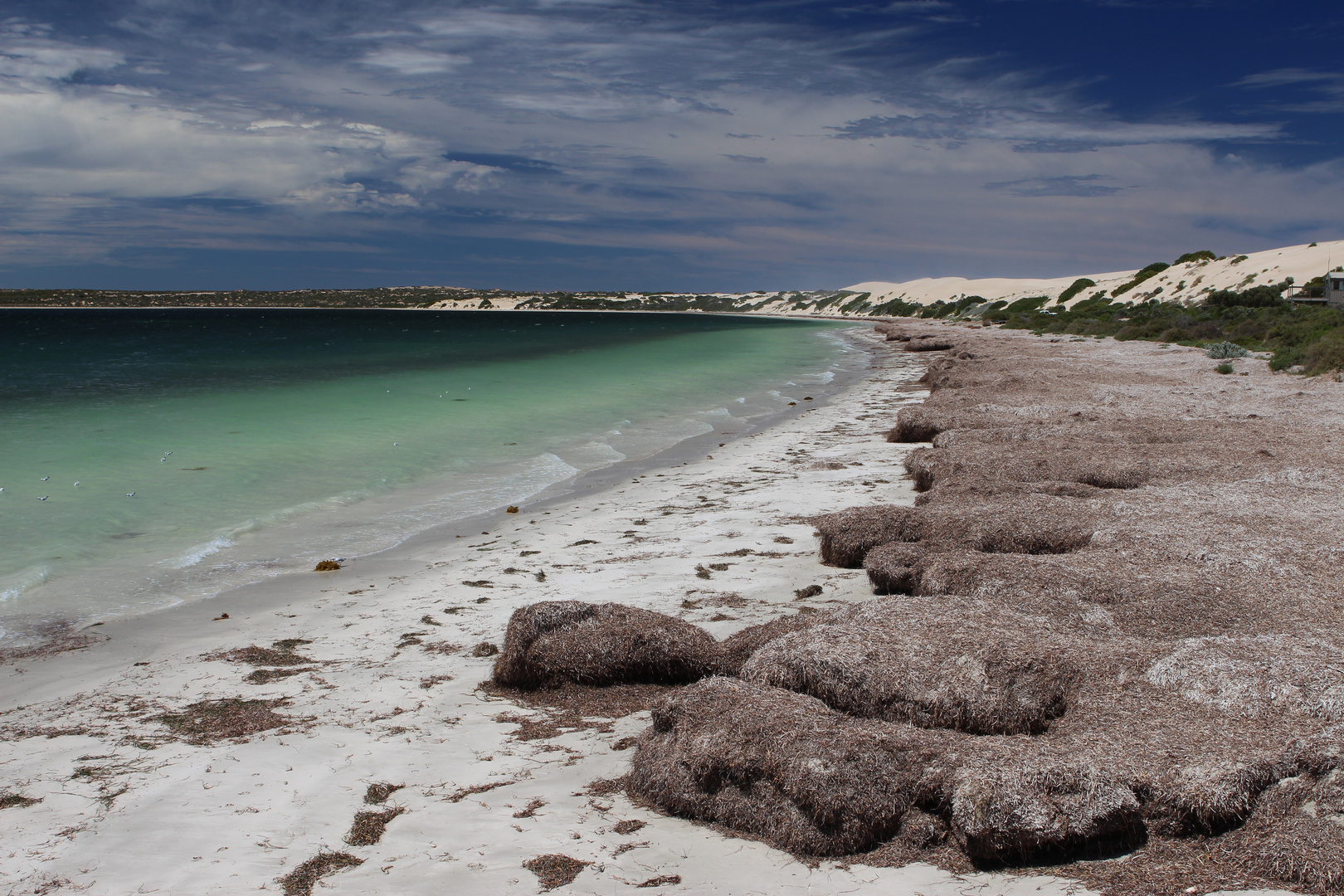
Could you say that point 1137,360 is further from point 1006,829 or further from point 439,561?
point 1006,829

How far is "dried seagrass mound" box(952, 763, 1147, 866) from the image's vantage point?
10.7 feet

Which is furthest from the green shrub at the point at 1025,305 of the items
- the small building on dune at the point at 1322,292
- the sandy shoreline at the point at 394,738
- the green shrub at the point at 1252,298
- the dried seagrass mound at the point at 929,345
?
the sandy shoreline at the point at 394,738

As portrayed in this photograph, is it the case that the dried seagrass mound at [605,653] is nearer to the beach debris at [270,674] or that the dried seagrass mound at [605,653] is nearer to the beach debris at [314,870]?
the beach debris at [270,674]

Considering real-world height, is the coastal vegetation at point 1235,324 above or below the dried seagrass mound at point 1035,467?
above

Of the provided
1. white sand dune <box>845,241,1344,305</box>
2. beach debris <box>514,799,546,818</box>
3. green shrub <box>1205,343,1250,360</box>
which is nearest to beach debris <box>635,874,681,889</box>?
beach debris <box>514,799,546,818</box>

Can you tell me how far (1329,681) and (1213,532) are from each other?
303 cm

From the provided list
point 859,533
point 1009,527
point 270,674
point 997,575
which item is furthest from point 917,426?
point 270,674

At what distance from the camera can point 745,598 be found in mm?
7254

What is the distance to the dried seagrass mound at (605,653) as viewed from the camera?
18.1 ft

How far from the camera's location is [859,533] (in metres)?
7.81

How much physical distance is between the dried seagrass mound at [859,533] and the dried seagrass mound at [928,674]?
2789mm

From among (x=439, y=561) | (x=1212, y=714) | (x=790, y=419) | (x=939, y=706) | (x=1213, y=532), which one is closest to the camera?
(x=1212, y=714)

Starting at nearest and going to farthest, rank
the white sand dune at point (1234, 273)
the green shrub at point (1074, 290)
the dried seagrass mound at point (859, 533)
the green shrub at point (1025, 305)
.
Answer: the dried seagrass mound at point (859, 533), the white sand dune at point (1234, 273), the green shrub at point (1074, 290), the green shrub at point (1025, 305)

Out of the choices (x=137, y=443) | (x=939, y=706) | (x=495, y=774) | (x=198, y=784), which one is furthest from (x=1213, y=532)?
(x=137, y=443)
